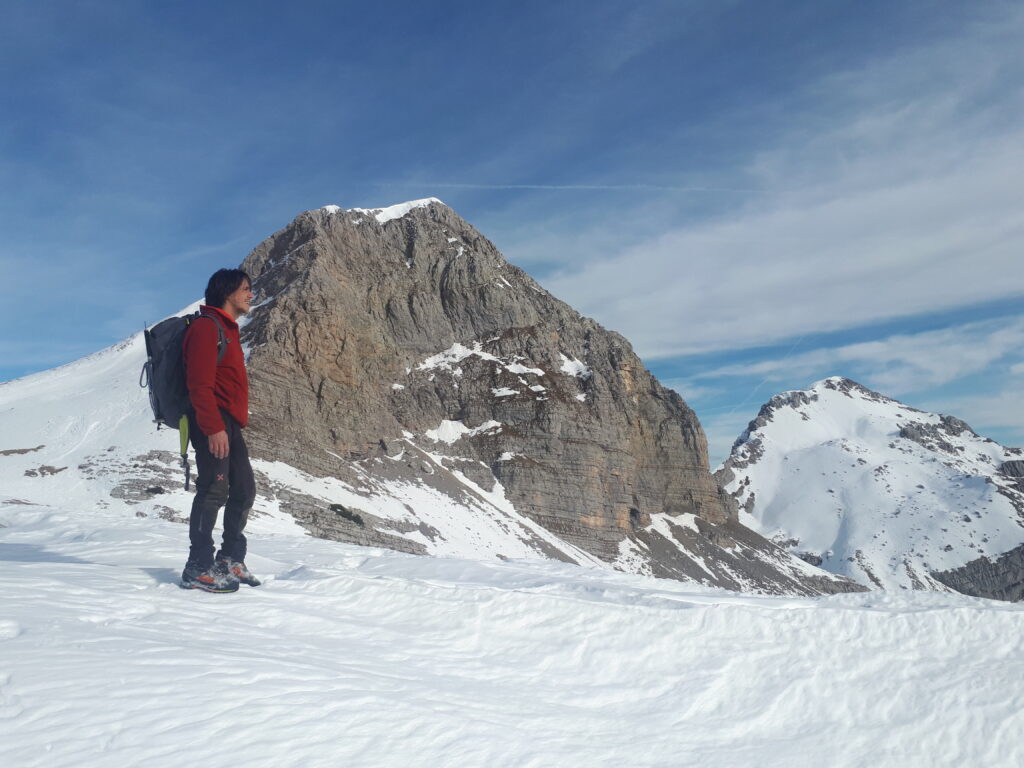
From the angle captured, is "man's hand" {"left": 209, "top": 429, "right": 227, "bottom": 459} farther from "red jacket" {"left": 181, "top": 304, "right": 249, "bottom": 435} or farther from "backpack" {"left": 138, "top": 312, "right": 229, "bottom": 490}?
"backpack" {"left": 138, "top": 312, "right": 229, "bottom": 490}

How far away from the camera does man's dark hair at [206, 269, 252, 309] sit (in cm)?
648

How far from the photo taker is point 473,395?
84438mm

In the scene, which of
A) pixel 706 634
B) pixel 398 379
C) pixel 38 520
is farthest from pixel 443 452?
pixel 706 634

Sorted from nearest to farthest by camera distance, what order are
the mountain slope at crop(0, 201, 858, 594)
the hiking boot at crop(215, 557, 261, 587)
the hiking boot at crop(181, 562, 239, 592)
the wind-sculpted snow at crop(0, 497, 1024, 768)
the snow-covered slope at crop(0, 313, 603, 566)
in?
the wind-sculpted snow at crop(0, 497, 1024, 768)
the hiking boot at crop(181, 562, 239, 592)
the hiking boot at crop(215, 557, 261, 587)
the snow-covered slope at crop(0, 313, 603, 566)
the mountain slope at crop(0, 201, 858, 594)

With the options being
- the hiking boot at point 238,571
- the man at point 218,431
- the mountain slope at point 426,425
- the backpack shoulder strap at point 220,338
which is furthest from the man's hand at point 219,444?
the mountain slope at point 426,425

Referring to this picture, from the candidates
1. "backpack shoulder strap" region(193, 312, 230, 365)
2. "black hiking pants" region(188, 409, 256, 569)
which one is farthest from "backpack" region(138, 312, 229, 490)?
"black hiking pants" region(188, 409, 256, 569)

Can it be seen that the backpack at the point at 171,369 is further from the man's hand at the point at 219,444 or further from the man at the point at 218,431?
the man's hand at the point at 219,444

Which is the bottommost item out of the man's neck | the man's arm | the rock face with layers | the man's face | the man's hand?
the man's hand

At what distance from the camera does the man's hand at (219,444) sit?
19.7 feet

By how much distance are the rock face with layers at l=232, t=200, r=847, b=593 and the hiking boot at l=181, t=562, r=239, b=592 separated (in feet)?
162

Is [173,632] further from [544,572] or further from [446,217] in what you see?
[446,217]

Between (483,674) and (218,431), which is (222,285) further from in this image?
(483,674)

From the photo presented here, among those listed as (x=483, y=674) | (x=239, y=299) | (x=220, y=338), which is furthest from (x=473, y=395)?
(x=483, y=674)

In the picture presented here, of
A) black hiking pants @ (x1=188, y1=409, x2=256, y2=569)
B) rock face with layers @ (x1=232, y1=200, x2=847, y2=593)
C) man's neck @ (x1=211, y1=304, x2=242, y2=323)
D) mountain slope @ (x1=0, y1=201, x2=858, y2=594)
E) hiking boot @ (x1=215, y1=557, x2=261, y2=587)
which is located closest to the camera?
black hiking pants @ (x1=188, y1=409, x2=256, y2=569)
